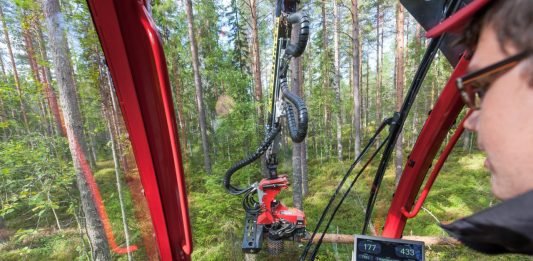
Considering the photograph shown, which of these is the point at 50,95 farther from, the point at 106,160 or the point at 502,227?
the point at 502,227

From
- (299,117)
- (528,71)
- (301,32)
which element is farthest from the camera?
(299,117)

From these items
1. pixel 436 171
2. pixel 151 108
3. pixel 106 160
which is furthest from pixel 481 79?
pixel 106 160

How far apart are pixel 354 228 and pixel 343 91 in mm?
20487

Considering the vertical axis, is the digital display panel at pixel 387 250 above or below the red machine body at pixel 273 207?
below

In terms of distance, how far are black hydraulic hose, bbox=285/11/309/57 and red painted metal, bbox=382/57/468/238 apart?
1.25 meters

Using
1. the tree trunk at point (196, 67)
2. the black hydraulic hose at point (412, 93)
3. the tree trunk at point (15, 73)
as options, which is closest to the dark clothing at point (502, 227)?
the black hydraulic hose at point (412, 93)

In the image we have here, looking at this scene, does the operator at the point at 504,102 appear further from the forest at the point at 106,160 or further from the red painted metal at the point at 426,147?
the red painted metal at the point at 426,147

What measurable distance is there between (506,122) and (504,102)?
0.05m

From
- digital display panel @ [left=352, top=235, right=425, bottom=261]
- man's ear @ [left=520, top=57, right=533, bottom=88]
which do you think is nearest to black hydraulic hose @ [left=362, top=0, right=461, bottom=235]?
digital display panel @ [left=352, top=235, right=425, bottom=261]

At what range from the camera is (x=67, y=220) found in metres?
A: 7.16

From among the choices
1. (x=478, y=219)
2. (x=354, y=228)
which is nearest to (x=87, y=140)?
(x=478, y=219)

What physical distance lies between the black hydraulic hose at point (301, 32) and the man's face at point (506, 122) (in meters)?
1.23

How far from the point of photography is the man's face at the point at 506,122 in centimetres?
60

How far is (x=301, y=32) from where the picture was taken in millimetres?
1794
